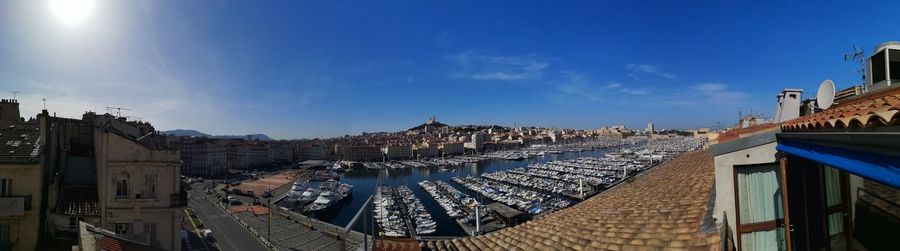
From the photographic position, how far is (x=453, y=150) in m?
95.3

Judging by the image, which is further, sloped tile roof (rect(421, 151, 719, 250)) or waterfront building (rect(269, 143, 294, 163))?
waterfront building (rect(269, 143, 294, 163))

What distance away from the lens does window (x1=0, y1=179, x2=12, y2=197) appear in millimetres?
7887

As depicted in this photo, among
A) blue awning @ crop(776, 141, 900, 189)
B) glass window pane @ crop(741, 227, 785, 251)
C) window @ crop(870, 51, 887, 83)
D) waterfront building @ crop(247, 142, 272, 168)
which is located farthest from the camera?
waterfront building @ crop(247, 142, 272, 168)

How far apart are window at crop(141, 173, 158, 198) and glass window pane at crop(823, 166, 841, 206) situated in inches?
465

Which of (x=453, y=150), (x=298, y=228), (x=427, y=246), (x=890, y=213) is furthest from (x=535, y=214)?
(x=453, y=150)

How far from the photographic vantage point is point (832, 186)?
251 centimetres

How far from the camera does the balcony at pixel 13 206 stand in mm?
7691

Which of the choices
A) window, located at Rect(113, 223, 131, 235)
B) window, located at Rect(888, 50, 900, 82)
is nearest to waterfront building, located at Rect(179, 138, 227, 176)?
window, located at Rect(113, 223, 131, 235)

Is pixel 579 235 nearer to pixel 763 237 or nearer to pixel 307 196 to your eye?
pixel 763 237

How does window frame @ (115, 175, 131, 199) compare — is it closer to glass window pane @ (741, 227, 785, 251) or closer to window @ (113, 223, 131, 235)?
window @ (113, 223, 131, 235)

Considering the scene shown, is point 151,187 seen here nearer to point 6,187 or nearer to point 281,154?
point 6,187

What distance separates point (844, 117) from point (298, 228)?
84.5 feet

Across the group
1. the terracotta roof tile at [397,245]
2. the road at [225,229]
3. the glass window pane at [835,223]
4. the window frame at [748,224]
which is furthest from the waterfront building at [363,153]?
the glass window pane at [835,223]

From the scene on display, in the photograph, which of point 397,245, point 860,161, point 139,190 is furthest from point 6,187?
point 860,161
